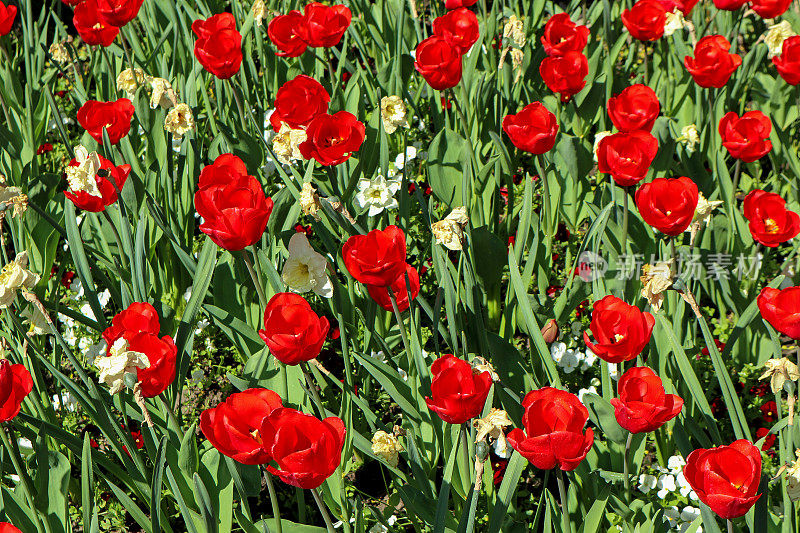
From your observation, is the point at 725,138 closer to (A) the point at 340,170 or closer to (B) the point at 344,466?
(A) the point at 340,170

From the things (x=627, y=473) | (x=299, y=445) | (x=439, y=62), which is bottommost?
(x=627, y=473)

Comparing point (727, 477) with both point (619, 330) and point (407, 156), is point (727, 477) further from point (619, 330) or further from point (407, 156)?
point (407, 156)

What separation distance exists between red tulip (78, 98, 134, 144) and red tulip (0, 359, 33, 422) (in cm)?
96

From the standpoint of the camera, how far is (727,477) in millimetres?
1228

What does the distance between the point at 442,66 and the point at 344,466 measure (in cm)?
116

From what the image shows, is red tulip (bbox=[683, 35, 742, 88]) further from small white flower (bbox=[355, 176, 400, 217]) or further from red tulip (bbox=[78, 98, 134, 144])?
red tulip (bbox=[78, 98, 134, 144])

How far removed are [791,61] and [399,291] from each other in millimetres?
1730

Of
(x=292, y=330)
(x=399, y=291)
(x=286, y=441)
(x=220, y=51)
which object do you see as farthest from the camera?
(x=220, y=51)

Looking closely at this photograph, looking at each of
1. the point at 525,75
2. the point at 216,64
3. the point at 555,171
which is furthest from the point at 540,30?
the point at 216,64

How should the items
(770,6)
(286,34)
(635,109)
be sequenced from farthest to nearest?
(770,6) < (286,34) < (635,109)

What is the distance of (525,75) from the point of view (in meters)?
2.89

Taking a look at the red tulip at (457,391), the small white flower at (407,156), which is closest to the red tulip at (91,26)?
the small white flower at (407,156)

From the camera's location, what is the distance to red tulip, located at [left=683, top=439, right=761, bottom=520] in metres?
1.14

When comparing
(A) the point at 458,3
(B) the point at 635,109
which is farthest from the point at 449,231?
(A) the point at 458,3
